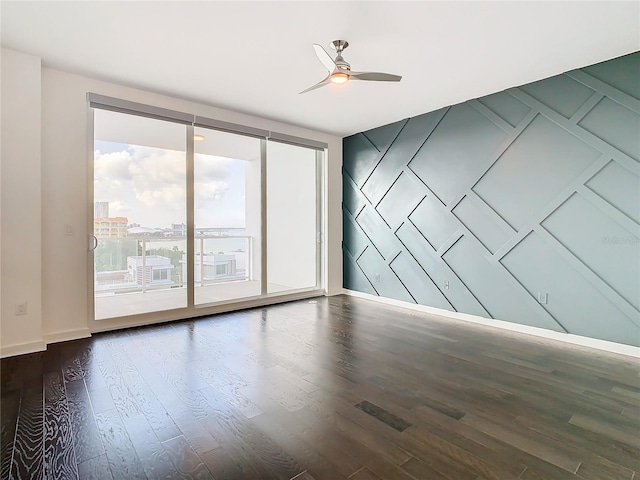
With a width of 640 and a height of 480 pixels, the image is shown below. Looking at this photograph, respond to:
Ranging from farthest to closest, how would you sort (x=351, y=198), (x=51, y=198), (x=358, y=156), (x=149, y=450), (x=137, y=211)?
1. (x=351, y=198)
2. (x=358, y=156)
3. (x=137, y=211)
4. (x=51, y=198)
5. (x=149, y=450)

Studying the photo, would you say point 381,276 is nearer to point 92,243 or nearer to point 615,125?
point 615,125

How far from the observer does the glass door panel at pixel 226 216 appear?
4.94m

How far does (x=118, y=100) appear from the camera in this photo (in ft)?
12.2

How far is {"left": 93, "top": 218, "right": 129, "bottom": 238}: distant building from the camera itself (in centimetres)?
381

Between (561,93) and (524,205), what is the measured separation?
117 cm

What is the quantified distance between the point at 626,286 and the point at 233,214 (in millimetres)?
5199

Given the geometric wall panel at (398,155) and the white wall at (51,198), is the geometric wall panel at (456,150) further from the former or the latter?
the white wall at (51,198)

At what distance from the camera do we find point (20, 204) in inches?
121

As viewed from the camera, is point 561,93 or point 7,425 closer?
point 7,425

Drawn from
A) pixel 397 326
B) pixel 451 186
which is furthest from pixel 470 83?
pixel 397 326

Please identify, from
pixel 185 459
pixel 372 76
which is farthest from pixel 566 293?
pixel 185 459

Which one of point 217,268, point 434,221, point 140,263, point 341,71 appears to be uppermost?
point 341,71

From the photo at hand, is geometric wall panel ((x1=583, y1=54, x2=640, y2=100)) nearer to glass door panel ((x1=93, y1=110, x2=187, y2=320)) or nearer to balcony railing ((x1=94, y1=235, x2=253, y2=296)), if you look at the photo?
glass door panel ((x1=93, y1=110, x2=187, y2=320))

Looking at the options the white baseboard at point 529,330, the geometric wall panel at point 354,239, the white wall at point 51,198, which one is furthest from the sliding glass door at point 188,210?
the white baseboard at point 529,330
